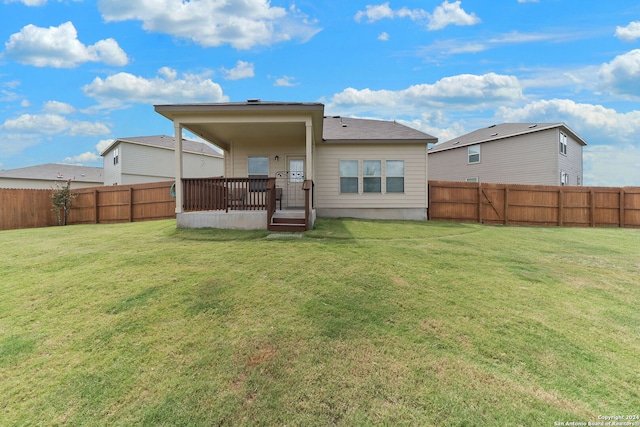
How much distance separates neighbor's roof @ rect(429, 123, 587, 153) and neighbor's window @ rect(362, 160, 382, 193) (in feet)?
38.2

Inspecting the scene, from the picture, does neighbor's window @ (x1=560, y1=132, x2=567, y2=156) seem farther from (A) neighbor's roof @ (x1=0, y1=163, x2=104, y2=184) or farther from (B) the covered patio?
(A) neighbor's roof @ (x1=0, y1=163, x2=104, y2=184)

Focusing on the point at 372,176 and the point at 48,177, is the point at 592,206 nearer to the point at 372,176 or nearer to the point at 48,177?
the point at 372,176

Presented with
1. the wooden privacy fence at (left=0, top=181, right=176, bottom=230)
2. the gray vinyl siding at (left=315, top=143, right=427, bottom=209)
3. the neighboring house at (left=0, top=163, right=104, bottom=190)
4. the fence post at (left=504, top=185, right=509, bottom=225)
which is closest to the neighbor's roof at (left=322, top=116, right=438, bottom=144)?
the gray vinyl siding at (left=315, top=143, right=427, bottom=209)

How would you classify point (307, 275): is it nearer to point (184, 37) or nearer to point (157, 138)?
point (184, 37)

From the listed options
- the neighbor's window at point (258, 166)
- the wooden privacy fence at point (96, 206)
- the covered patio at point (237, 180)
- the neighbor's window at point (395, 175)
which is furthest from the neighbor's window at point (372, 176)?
the wooden privacy fence at point (96, 206)

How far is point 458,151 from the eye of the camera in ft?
72.6

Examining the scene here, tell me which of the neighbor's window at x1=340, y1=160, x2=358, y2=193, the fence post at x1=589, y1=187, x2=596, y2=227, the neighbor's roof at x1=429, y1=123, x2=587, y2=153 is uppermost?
the neighbor's roof at x1=429, y1=123, x2=587, y2=153

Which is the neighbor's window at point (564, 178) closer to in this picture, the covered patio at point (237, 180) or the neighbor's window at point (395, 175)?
the neighbor's window at point (395, 175)

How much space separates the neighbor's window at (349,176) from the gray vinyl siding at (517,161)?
40.3ft

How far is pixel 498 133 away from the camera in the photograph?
20125 mm

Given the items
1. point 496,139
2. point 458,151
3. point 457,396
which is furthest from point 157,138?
point 457,396

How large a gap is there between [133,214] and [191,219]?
24.0 ft

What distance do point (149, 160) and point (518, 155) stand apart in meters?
26.6

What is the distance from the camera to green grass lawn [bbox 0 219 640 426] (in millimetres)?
2348
